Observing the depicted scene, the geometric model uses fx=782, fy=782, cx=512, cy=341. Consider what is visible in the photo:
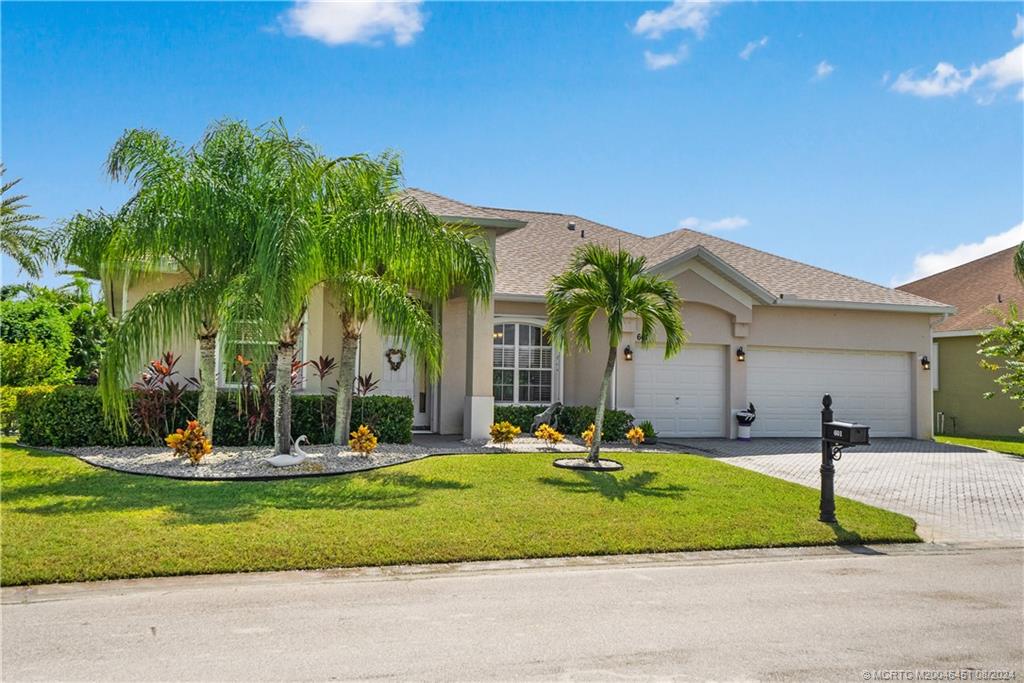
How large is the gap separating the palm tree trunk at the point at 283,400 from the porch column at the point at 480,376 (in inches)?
176

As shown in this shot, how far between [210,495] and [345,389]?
13.8ft

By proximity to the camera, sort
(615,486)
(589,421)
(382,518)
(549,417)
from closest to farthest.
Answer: (382,518) < (615,486) < (549,417) < (589,421)

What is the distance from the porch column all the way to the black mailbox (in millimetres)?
7338

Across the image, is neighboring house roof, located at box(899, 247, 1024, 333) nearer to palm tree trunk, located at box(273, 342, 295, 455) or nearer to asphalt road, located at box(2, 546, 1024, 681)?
asphalt road, located at box(2, 546, 1024, 681)

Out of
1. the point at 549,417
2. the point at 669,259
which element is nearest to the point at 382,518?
the point at 549,417

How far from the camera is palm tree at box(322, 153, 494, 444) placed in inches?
457

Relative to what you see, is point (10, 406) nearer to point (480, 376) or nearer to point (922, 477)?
point (480, 376)

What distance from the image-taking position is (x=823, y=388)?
790 inches

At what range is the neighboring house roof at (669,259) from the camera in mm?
18875

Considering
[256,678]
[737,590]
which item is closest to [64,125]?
[256,678]

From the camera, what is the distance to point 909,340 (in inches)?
807

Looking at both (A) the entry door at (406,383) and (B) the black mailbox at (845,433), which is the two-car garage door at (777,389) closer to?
(A) the entry door at (406,383)

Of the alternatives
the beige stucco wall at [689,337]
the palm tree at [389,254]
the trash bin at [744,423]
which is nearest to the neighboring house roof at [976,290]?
the beige stucco wall at [689,337]

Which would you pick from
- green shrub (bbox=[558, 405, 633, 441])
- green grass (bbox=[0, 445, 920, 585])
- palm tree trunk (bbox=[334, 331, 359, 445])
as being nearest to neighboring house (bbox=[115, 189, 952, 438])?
green shrub (bbox=[558, 405, 633, 441])
